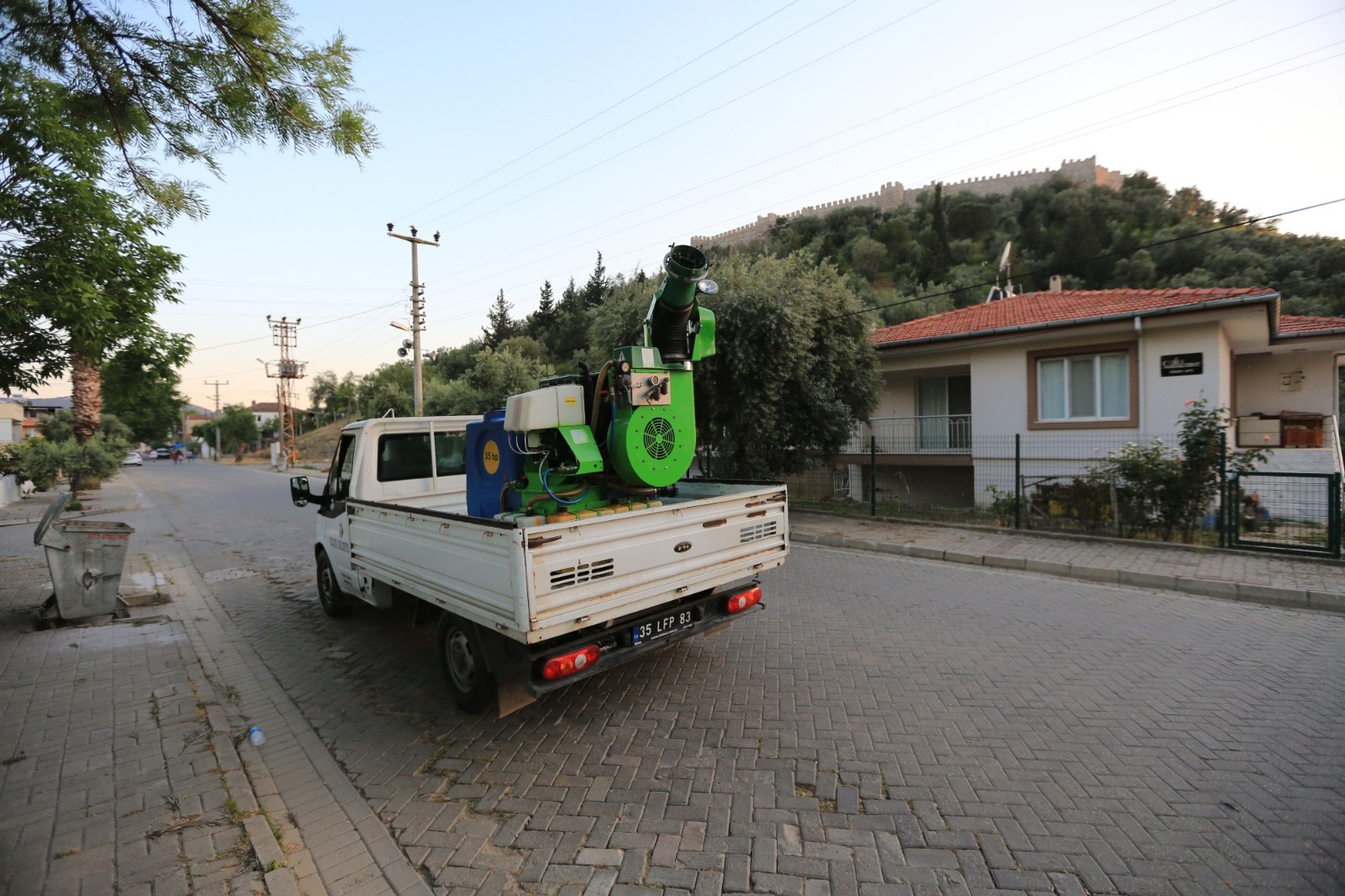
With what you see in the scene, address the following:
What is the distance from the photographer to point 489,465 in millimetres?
5320

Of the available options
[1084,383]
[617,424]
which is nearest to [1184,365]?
[1084,383]

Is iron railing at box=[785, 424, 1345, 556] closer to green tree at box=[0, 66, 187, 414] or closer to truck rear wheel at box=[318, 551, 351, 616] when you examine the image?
truck rear wheel at box=[318, 551, 351, 616]

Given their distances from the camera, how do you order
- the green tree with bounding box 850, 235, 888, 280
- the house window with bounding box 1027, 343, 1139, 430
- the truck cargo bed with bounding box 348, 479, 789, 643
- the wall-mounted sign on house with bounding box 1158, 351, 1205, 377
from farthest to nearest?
the green tree with bounding box 850, 235, 888, 280 → the house window with bounding box 1027, 343, 1139, 430 → the wall-mounted sign on house with bounding box 1158, 351, 1205, 377 → the truck cargo bed with bounding box 348, 479, 789, 643

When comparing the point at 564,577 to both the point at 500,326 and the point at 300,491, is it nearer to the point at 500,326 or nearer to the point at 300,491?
the point at 300,491

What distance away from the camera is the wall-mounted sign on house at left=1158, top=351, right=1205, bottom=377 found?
42.5 feet

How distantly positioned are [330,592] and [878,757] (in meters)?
5.96

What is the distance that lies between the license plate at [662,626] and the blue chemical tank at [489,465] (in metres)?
1.51

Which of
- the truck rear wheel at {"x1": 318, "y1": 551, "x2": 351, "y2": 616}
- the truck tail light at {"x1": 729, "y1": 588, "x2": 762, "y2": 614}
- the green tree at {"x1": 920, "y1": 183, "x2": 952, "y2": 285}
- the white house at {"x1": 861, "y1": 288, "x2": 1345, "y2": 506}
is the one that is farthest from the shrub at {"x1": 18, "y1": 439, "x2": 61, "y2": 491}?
the green tree at {"x1": 920, "y1": 183, "x2": 952, "y2": 285}

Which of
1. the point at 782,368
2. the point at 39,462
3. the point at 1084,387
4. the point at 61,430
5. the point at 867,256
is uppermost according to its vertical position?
the point at 867,256

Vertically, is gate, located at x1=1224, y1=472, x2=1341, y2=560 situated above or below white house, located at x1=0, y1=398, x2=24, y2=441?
below

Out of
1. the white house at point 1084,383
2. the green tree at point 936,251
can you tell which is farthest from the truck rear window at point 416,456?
the green tree at point 936,251

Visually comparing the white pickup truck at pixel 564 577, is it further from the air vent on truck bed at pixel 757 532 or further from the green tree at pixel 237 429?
the green tree at pixel 237 429

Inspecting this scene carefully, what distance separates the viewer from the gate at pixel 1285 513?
27.3 feet

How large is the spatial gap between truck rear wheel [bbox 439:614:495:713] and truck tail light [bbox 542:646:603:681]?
0.61 m
